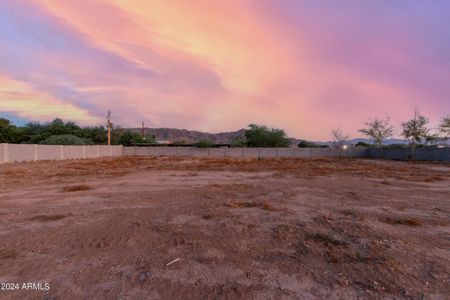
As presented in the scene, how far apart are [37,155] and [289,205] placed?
2933 centimetres

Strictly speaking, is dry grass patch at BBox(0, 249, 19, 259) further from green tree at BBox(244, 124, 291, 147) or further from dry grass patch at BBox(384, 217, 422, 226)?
green tree at BBox(244, 124, 291, 147)

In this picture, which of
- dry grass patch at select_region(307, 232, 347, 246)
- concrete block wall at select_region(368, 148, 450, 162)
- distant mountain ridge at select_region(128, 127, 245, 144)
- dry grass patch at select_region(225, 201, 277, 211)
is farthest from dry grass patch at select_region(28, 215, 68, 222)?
distant mountain ridge at select_region(128, 127, 245, 144)

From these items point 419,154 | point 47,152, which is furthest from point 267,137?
point 47,152

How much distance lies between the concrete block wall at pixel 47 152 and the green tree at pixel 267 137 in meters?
23.9

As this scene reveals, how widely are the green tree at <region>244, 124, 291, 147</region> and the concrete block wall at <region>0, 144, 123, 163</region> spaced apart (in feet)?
78.4

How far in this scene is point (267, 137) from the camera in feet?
167

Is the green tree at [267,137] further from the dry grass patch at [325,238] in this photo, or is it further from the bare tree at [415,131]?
the dry grass patch at [325,238]

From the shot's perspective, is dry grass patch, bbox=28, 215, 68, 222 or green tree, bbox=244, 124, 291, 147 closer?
dry grass patch, bbox=28, 215, 68, 222

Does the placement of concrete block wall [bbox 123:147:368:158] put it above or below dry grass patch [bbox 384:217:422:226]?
above

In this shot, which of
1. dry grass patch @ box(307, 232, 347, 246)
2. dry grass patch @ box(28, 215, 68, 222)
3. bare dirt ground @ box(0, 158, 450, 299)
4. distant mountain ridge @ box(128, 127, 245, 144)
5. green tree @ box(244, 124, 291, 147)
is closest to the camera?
bare dirt ground @ box(0, 158, 450, 299)

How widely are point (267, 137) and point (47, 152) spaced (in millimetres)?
33599

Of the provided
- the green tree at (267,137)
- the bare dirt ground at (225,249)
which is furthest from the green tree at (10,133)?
the bare dirt ground at (225,249)

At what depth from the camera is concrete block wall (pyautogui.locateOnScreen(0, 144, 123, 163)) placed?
24.9 metres

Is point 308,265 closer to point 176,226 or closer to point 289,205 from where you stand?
point 176,226
